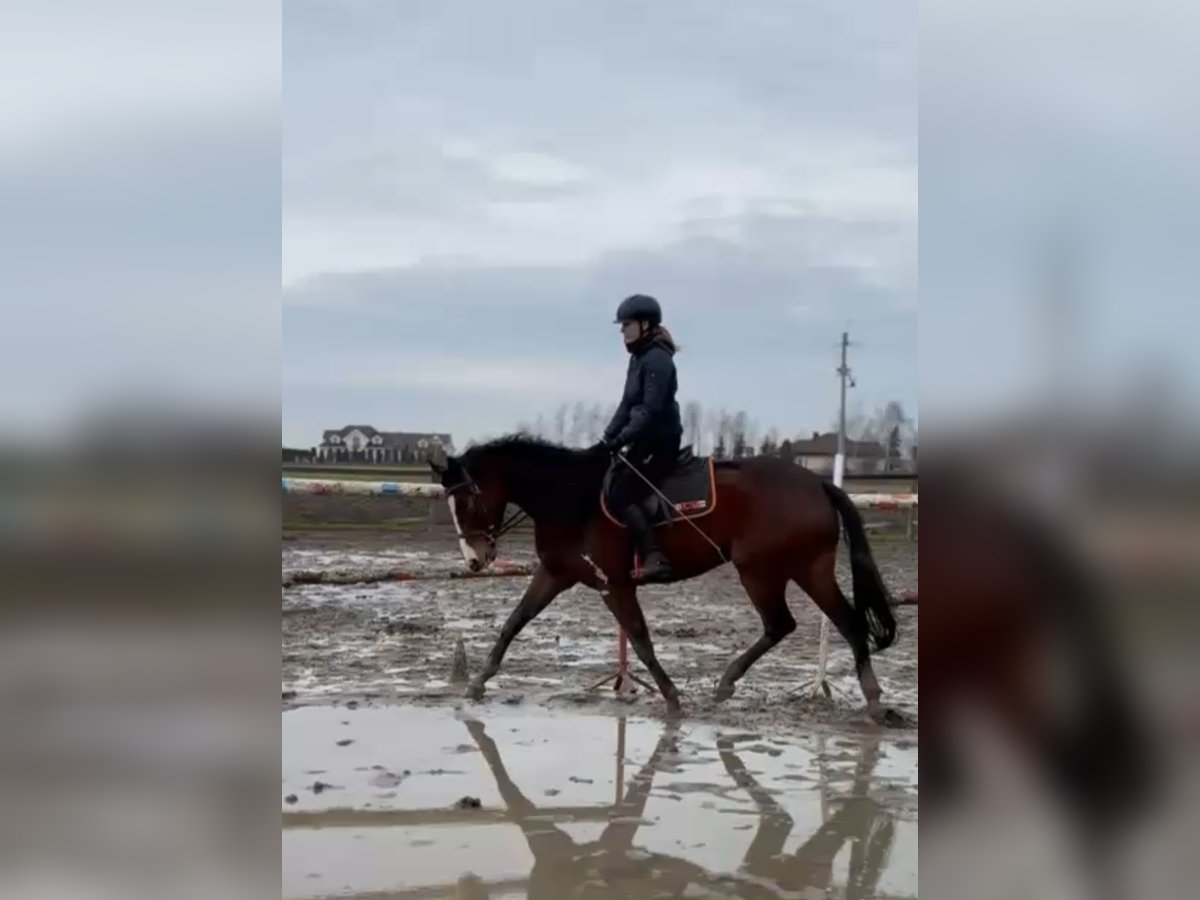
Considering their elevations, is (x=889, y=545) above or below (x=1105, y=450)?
below

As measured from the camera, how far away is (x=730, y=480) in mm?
6148

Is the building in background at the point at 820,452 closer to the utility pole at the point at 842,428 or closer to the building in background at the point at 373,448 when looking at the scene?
the utility pole at the point at 842,428

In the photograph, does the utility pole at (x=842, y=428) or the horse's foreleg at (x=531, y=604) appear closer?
the utility pole at (x=842, y=428)

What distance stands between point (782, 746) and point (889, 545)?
7.34 metres

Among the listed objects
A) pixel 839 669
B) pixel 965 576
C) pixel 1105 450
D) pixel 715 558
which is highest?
pixel 1105 450

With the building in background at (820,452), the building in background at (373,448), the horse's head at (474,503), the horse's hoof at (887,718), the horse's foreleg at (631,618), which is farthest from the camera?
the building in background at (373,448)

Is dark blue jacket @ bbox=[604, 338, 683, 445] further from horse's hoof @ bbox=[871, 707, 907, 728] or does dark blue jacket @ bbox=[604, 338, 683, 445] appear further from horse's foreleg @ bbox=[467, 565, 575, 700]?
horse's hoof @ bbox=[871, 707, 907, 728]

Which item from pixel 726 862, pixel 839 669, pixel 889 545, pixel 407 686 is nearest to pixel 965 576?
pixel 726 862

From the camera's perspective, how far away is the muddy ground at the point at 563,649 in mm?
6230

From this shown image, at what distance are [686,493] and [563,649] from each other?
2.67m

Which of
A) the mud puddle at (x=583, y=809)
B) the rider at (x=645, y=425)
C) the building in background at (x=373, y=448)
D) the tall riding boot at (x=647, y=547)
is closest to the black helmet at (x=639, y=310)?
the rider at (x=645, y=425)

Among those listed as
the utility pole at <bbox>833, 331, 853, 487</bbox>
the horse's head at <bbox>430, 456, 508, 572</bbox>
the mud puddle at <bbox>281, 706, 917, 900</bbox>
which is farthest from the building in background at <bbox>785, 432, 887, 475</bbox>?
the horse's head at <bbox>430, 456, 508, 572</bbox>

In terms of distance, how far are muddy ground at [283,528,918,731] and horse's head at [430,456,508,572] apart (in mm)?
914

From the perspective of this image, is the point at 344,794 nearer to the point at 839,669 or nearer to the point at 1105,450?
the point at 1105,450
